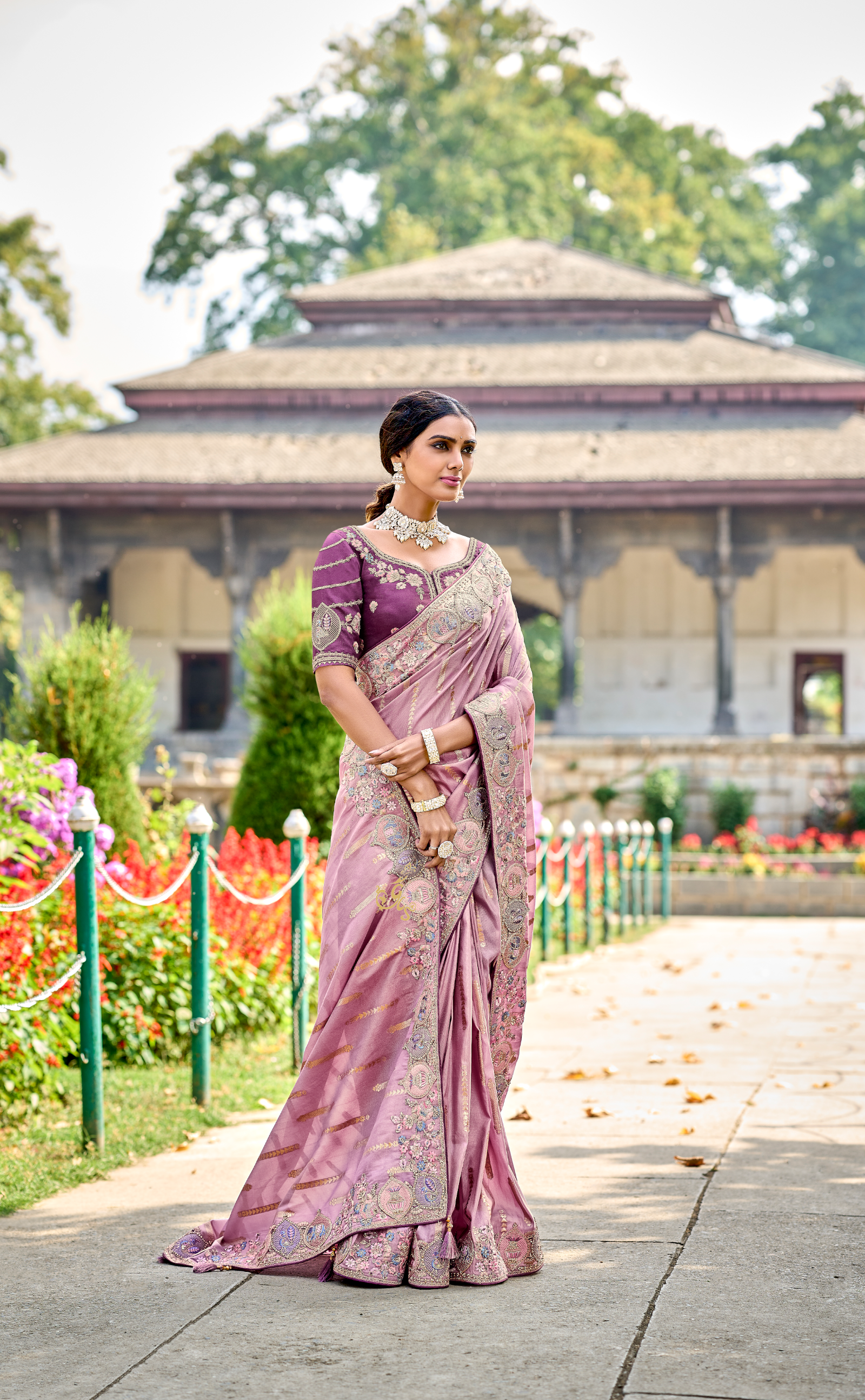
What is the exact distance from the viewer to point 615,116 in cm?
3991

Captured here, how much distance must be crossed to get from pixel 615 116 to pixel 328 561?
3924cm

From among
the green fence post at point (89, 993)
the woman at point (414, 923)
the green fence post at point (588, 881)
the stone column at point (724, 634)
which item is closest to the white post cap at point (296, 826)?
the green fence post at point (89, 993)

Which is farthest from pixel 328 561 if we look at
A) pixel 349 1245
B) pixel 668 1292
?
pixel 668 1292

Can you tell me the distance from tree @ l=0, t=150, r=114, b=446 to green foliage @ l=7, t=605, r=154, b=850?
2309cm

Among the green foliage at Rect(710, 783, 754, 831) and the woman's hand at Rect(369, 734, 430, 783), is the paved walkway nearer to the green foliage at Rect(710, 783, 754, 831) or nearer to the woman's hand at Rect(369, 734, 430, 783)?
the woman's hand at Rect(369, 734, 430, 783)

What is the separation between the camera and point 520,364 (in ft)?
78.5

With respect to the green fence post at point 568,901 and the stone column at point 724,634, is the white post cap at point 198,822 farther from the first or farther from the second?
the stone column at point 724,634

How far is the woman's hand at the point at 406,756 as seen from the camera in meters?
3.52

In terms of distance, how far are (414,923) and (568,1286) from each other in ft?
2.70

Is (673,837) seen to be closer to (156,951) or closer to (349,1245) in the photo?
(156,951)

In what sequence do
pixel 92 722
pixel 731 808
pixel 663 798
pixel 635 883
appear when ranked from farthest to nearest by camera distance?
1. pixel 731 808
2. pixel 663 798
3. pixel 635 883
4. pixel 92 722

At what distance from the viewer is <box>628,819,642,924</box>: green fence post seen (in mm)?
13961

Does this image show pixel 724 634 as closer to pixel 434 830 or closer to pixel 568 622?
pixel 568 622

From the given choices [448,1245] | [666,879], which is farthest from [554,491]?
[448,1245]
